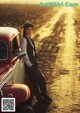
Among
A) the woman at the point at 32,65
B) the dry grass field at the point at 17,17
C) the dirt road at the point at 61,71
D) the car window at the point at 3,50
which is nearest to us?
the car window at the point at 3,50

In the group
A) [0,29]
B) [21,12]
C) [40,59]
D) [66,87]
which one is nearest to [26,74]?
[0,29]

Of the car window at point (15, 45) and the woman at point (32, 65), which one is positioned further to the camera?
the woman at point (32, 65)

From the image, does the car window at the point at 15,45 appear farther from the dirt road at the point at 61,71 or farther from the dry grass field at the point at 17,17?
the dry grass field at the point at 17,17

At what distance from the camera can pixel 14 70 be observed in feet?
26.7

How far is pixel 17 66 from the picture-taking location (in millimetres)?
8531

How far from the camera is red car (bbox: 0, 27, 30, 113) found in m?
7.20

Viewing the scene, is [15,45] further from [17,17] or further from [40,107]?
[17,17]

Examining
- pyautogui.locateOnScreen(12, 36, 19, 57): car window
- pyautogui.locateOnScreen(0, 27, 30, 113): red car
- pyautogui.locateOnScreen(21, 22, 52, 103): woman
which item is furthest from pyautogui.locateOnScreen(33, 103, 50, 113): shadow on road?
pyautogui.locateOnScreen(12, 36, 19, 57): car window

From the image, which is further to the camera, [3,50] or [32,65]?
[32,65]

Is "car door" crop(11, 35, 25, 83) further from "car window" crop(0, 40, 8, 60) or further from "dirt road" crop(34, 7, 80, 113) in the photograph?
"dirt road" crop(34, 7, 80, 113)

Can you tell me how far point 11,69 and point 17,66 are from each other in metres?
0.70

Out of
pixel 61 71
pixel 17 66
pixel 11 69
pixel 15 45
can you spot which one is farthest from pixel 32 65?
pixel 61 71

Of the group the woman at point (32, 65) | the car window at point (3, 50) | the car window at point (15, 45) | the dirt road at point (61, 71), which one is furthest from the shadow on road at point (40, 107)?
the car window at point (3, 50)

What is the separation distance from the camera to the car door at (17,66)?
8250 millimetres
